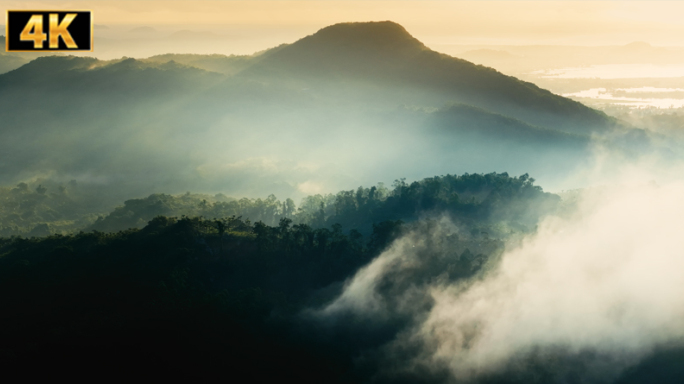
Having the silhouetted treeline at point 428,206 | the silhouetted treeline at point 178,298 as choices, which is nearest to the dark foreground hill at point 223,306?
the silhouetted treeline at point 178,298

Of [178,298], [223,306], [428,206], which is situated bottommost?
[223,306]

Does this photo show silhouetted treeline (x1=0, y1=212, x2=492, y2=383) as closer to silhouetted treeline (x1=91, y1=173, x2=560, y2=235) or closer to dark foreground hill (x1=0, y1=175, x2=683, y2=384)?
dark foreground hill (x1=0, y1=175, x2=683, y2=384)

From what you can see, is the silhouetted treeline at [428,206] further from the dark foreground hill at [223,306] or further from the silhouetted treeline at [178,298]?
the silhouetted treeline at [178,298]

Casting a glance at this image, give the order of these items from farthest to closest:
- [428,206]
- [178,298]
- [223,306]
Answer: [428,206] → [178,298] → [223,306]

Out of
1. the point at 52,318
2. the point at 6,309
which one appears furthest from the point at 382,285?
the point at 6,309

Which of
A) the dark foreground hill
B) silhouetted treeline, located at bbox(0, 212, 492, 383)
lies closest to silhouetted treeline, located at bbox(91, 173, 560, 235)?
the dark foreground hill

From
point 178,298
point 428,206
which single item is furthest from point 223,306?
point 428,206

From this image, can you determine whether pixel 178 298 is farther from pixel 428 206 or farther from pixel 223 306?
pixel 428 206

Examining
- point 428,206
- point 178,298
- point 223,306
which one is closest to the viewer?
point 223,306

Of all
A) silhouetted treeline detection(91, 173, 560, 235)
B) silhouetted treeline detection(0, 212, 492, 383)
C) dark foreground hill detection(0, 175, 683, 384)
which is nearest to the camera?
dark foreground hill detection(0, 175, 683, 384)

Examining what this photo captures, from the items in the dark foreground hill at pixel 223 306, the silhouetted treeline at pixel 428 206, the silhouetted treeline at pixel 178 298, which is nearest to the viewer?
the dark foreground hill at pixel 223 306

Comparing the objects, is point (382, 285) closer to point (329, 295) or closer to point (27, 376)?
point (329, 295)
